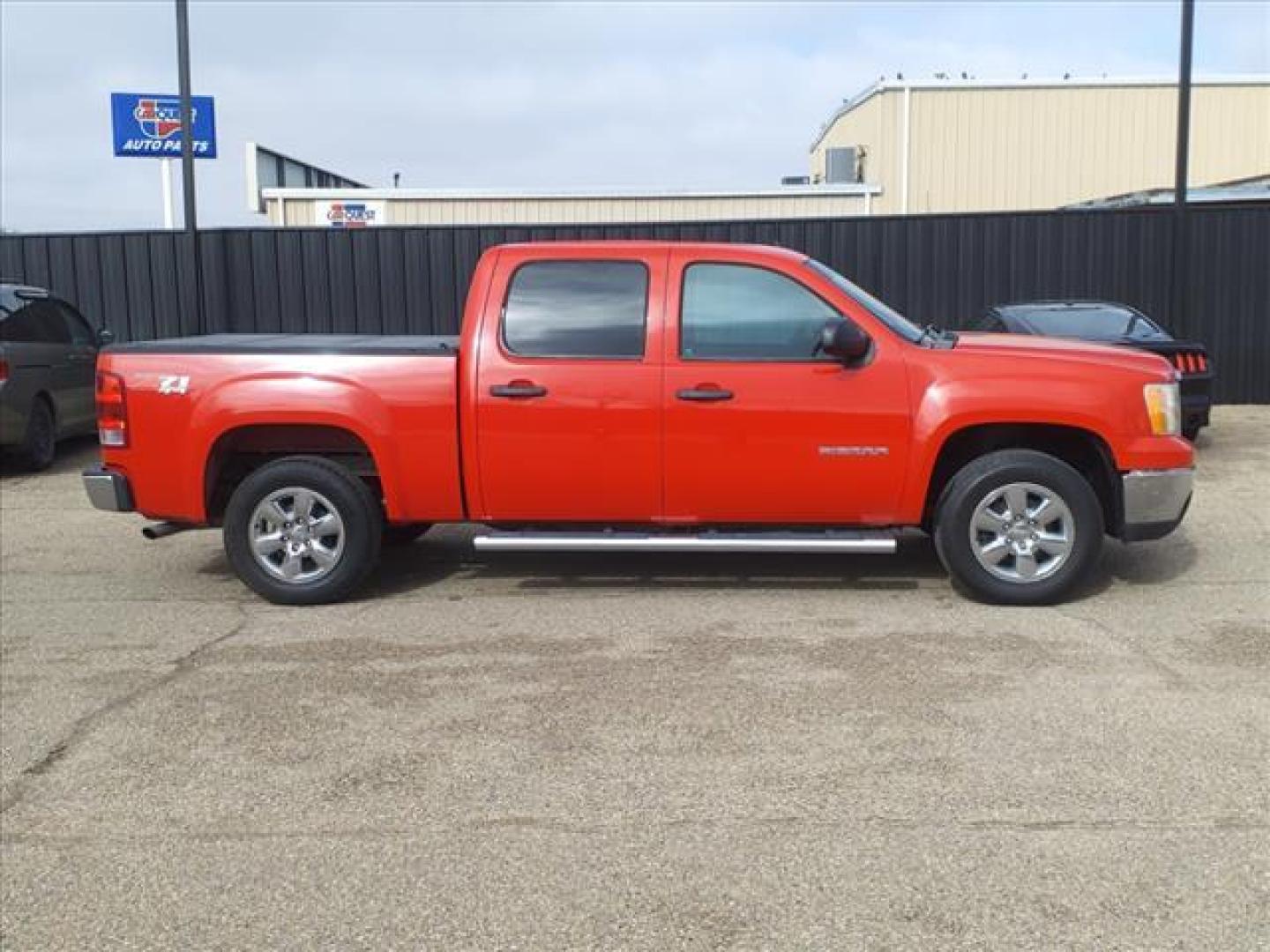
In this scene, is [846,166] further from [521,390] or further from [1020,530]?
[521,390]

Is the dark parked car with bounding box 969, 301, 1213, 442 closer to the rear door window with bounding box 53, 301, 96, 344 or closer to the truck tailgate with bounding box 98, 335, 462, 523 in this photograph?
the truck tailgate with bounding box 98, 335, 462, 523

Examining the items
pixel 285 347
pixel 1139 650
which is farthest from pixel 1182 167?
pixel 285 347

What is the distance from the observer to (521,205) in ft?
66.8

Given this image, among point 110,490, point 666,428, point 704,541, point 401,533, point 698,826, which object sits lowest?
point 698,826

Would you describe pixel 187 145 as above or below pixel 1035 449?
above

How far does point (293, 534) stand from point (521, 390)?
1.47 m

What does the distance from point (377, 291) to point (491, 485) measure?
9.04m

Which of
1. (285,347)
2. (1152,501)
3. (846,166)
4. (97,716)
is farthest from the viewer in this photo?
(846,166)

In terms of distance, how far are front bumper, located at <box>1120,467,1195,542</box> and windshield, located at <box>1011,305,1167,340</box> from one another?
482cm

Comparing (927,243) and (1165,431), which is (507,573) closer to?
(1165,431)

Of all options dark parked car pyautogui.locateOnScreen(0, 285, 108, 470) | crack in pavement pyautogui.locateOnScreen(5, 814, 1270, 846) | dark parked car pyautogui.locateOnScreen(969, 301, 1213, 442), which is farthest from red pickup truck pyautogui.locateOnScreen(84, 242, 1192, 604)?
dark parked car pyautogui.locateOnScreen(0, 285, 108, 470)

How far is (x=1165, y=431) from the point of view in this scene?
602cm

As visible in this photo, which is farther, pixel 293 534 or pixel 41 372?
pixel 41 372

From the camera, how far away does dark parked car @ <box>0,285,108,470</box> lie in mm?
10625
